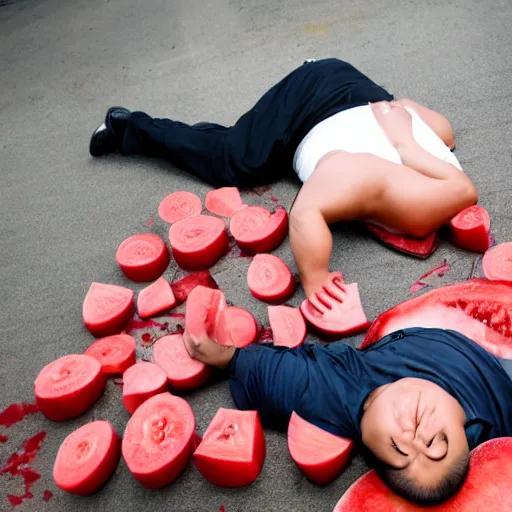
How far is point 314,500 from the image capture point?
32.7 inches

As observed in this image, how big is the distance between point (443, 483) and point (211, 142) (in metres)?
0.95

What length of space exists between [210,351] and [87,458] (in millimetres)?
250

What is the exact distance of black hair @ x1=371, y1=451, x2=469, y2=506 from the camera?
701 millimetres

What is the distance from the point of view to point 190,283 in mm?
1143

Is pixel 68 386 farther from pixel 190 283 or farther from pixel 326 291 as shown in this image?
pixel 326 291

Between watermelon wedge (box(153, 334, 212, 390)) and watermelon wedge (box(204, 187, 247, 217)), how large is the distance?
1.25 ft

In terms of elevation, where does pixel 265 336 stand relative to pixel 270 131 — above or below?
below

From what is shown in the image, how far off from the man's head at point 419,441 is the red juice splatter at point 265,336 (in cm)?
28

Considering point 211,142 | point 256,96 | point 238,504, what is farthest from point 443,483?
point 256,96

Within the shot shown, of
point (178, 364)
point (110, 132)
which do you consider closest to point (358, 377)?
point (178, 364)

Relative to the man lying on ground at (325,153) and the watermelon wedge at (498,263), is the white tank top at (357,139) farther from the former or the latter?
the watermelon wedge at (498,263)

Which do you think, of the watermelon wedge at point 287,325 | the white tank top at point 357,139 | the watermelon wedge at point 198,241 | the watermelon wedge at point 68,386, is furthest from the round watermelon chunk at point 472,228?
the watermelon wedge at point 68,386

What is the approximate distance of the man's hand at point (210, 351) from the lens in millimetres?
940

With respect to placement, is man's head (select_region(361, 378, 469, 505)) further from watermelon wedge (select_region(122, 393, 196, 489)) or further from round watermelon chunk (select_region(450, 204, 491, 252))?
round watermelon chunk (select_region(450, 204, 491, 252))
